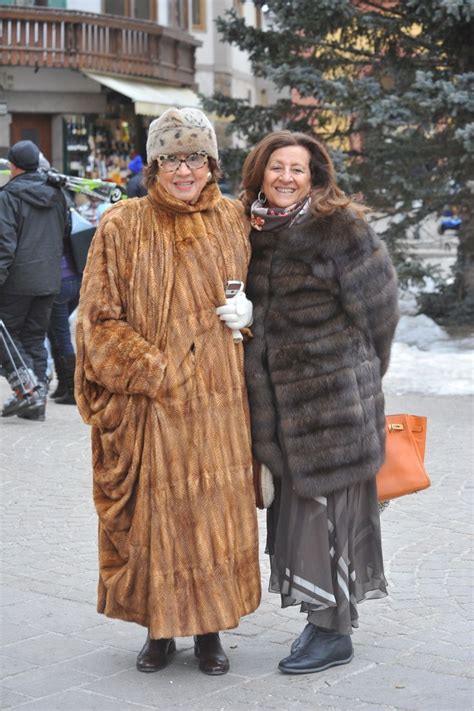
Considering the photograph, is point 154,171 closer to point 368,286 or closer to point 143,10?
point 368,286

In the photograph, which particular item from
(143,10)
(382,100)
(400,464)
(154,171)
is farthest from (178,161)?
(143,10)

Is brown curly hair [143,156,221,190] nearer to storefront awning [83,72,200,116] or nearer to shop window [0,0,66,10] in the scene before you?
storefront awning [83,72,200,116]

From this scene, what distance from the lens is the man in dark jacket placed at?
32.0 feet

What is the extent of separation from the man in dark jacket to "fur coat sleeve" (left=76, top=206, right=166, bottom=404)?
5.27m

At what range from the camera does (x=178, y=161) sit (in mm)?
4516

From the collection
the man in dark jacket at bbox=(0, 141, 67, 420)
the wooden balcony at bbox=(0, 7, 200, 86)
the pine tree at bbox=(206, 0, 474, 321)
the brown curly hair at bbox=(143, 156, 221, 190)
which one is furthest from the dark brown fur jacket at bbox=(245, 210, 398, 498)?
the wooden balcony at bbox=(0, 7, 200, 86)

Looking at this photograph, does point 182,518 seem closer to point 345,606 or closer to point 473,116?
point 345,606

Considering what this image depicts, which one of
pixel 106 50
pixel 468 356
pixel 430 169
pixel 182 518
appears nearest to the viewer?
pixel 182 518

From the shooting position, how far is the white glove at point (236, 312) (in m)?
4.45

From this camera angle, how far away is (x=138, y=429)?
4.50 meters

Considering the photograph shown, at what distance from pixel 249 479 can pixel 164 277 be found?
30.5 inches

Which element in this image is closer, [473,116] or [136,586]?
[136,586]

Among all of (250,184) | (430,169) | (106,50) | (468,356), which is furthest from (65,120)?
(250,184)

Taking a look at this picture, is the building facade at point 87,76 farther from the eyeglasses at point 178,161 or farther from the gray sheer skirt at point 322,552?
the gray sheer skirt at point 322,552
